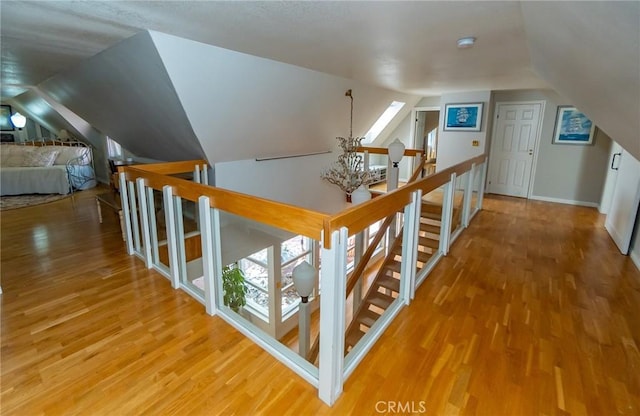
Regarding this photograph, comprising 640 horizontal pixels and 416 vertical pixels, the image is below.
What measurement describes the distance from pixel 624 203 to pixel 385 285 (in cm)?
327

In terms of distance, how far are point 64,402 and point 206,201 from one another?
4.48 ft

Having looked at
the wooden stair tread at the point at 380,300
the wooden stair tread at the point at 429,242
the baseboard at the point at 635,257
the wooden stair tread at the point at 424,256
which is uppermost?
the wooden stair tread at the point at 429,242

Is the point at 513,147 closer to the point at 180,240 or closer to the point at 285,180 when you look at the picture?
the point at 285,180

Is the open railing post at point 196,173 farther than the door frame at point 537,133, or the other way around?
the door frame at point 537,133

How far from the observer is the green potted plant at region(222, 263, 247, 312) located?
3.92m

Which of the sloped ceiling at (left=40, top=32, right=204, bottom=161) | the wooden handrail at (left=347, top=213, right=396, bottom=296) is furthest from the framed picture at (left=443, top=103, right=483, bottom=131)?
the sloped ceiling at (left=40, top=32, right=204, bottom=161)

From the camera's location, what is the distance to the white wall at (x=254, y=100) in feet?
10.1

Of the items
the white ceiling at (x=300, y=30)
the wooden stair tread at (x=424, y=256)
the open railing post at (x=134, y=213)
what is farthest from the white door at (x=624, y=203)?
the open railing post at (x=134, y=213)

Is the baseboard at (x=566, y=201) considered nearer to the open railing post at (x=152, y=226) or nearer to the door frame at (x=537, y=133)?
the door frame at (x=537, y=133)

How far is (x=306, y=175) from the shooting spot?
19.8 ft

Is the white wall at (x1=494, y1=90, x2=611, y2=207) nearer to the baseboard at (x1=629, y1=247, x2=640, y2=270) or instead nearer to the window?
the baseboard at (x1=629, y1=247, x2=640, y2=270)

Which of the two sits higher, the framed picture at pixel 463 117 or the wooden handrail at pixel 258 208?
the framed picture at pixel 463 117

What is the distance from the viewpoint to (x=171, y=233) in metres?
2.75

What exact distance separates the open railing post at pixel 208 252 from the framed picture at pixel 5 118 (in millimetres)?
10114
